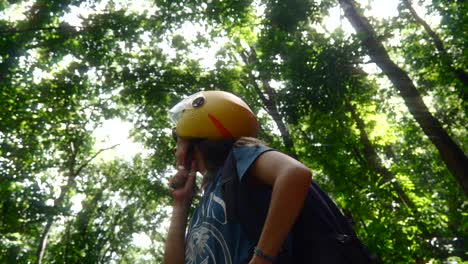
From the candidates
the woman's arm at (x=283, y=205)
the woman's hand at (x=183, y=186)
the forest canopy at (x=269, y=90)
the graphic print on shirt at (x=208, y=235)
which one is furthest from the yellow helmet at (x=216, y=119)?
the forest canopy at (x=269, y=90)

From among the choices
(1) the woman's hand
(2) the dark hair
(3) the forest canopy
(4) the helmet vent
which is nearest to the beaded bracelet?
(2) the dark hair

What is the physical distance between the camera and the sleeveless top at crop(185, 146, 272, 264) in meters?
1.56

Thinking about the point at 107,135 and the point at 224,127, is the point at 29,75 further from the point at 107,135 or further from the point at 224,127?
the point at 224,127

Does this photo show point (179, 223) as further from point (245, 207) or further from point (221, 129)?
point (245, 207)

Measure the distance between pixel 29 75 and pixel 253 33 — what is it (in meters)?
8.11

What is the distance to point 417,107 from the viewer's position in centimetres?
737

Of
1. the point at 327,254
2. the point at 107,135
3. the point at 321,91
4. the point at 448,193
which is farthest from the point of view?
the point at 107,135

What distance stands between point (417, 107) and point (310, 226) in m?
7.00

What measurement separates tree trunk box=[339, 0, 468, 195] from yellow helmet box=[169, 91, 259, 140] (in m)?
6.50

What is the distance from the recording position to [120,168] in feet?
82.1

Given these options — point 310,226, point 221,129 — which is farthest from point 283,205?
point 221,129

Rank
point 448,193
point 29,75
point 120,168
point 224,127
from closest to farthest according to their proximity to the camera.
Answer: point 224,127, point 29,75, point 448,193, point 120,168

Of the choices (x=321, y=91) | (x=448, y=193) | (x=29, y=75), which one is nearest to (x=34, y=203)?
(x=29, y=75)

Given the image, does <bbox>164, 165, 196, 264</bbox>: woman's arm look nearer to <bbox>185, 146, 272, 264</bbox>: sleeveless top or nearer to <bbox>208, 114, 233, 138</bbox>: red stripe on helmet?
<bbox>185, 146, 272, 264</bbox>: sleeveless top
